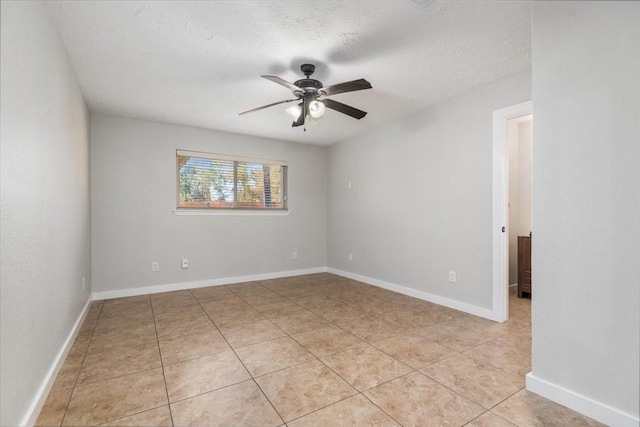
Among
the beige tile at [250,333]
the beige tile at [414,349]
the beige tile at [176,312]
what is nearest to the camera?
the beige tile at [414,349]

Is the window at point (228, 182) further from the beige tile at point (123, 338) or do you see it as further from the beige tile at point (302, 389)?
the beige tile at point (302, 389)

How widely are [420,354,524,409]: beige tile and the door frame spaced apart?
3.29ft

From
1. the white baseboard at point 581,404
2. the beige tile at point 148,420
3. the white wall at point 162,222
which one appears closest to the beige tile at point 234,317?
the beige tile at point 148,420

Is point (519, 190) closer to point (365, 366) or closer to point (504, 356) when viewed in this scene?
point (504, 356)

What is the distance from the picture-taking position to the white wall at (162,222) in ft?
12.6

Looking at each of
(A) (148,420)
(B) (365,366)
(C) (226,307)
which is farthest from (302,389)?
(C) (226,307)

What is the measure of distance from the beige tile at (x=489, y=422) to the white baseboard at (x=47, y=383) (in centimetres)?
216

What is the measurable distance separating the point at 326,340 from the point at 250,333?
69cm

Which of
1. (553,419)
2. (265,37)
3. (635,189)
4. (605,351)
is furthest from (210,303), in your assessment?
(635,189)

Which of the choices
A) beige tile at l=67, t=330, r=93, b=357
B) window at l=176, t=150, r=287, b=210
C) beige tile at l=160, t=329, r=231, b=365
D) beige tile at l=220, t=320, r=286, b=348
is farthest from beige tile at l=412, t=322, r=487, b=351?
window at l=176, t=150, r=287, b=210

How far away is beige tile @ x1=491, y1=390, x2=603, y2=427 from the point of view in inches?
60.9

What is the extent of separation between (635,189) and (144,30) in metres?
2.99

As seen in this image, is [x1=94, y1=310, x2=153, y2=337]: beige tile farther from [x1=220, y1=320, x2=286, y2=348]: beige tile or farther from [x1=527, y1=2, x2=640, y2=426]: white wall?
[x1=527, y1=2, x2=640, y2=426]: white wall

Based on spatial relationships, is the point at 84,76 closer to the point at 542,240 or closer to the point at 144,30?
the point at 144,30
